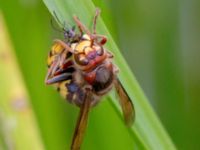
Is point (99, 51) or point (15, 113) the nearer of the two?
point (15, 113)

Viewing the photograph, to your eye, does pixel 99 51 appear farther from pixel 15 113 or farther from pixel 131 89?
pixel 15 113

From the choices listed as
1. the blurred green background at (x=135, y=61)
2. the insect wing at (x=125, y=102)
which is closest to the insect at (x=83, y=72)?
the insect wing at (x=125, y=102)

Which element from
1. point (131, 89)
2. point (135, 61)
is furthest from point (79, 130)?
point (135, 61)

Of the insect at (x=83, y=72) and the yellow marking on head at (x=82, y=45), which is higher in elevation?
the yellow marking on head at (x=82, y=45)

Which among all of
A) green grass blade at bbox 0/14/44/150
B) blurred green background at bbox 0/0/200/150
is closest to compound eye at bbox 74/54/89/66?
blurred green background at bbox 0/0/200/150

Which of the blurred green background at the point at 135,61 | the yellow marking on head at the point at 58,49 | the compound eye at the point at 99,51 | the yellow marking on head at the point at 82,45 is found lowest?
the blurred green background at the point at 135,61

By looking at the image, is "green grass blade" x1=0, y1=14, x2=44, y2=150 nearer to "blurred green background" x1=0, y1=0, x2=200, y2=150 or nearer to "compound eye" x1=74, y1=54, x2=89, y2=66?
"compound eye" x1=74, y1=54, x2=89, y2=66

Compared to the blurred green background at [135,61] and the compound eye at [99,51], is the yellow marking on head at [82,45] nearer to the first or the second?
the compound eye at [99,51]
